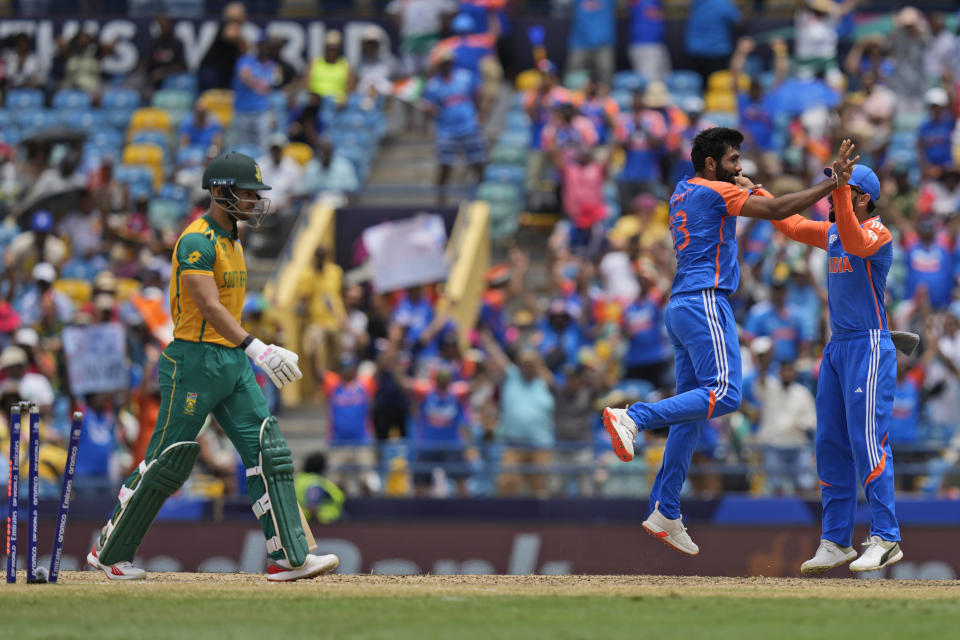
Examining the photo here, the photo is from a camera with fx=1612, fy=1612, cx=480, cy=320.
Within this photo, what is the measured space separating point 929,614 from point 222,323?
4165 millimetres

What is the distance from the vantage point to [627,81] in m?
22.2

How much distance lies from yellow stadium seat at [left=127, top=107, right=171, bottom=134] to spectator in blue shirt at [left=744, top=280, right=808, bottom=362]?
10.6 meters

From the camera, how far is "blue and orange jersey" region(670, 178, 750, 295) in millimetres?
9734

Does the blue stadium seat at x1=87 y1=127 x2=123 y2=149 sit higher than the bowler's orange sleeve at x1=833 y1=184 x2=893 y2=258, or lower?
higher

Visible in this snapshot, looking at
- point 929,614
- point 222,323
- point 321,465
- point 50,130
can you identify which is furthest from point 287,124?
point 929,614

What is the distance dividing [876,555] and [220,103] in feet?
54.0

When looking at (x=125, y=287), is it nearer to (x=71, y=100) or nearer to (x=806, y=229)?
(x=71, y=100)

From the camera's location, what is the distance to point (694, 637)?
292 inches

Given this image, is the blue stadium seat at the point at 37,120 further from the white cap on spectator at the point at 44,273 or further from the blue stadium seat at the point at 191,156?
the white cap on spectator at the point at 44,273

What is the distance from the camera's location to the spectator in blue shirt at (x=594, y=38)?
22688 mm

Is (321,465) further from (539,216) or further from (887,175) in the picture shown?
(887,175)

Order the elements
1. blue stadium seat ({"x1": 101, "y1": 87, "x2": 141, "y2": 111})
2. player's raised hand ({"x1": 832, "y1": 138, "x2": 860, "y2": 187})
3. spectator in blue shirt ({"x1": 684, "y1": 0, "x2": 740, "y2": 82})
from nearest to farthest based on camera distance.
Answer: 1. player's raised hand ({"x1": 832, "y1": 138, "x2": 860, "y2": 187})
2. spectator in blue shirt ({"x1": 684, "y1": 0, "x2": 740, "y2": 82})
3. blue stadium seat ({"x1": 101, "y1": 87, "x2": 141, "y2": 111})

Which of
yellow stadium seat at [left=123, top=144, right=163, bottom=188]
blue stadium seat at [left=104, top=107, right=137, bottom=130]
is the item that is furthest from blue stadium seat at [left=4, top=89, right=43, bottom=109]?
yellow stadium seat at [left=123, top=144, right=163, bottom=188]

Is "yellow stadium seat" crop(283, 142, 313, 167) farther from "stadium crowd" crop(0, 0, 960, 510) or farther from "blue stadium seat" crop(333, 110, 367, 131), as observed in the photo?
"blue stadium seat" crop(333, 110, 367, 131)
